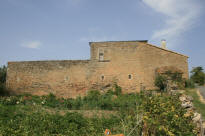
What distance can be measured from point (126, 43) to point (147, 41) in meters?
1.84

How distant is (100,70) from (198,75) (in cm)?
1947

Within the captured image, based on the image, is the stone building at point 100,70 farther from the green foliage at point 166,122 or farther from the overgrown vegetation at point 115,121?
the green foliage at point 166,122

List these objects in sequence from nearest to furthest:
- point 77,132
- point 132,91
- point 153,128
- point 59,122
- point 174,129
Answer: point 174,129, point 153,128, point 77,132, point 59,122, point 132,91

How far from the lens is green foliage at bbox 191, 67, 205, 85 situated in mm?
26750

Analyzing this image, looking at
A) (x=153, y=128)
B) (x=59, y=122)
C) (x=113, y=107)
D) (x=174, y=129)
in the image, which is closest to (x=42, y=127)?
(x=59, y=122)

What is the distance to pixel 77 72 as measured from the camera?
16109 mm

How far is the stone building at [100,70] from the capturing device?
14.9 m

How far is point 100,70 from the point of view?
52.3 feet

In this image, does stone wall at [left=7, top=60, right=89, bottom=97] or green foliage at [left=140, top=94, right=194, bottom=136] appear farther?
stone wall at [left=7, top=60, right=89, bottom=97]

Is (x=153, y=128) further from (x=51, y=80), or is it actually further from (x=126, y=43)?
(x=51, y=80)

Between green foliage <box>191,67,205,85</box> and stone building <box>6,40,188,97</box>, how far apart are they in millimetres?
14939

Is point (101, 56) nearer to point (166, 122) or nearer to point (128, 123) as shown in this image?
point (128, 123)

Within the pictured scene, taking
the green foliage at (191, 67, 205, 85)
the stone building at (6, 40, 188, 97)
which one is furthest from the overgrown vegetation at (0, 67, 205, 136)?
the green foliage at (191, 67, 205, 85)

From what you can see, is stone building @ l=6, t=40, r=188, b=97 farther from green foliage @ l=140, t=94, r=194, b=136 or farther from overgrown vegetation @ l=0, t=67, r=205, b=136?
green foliage @ l=140, t=94, r=194, b=136
